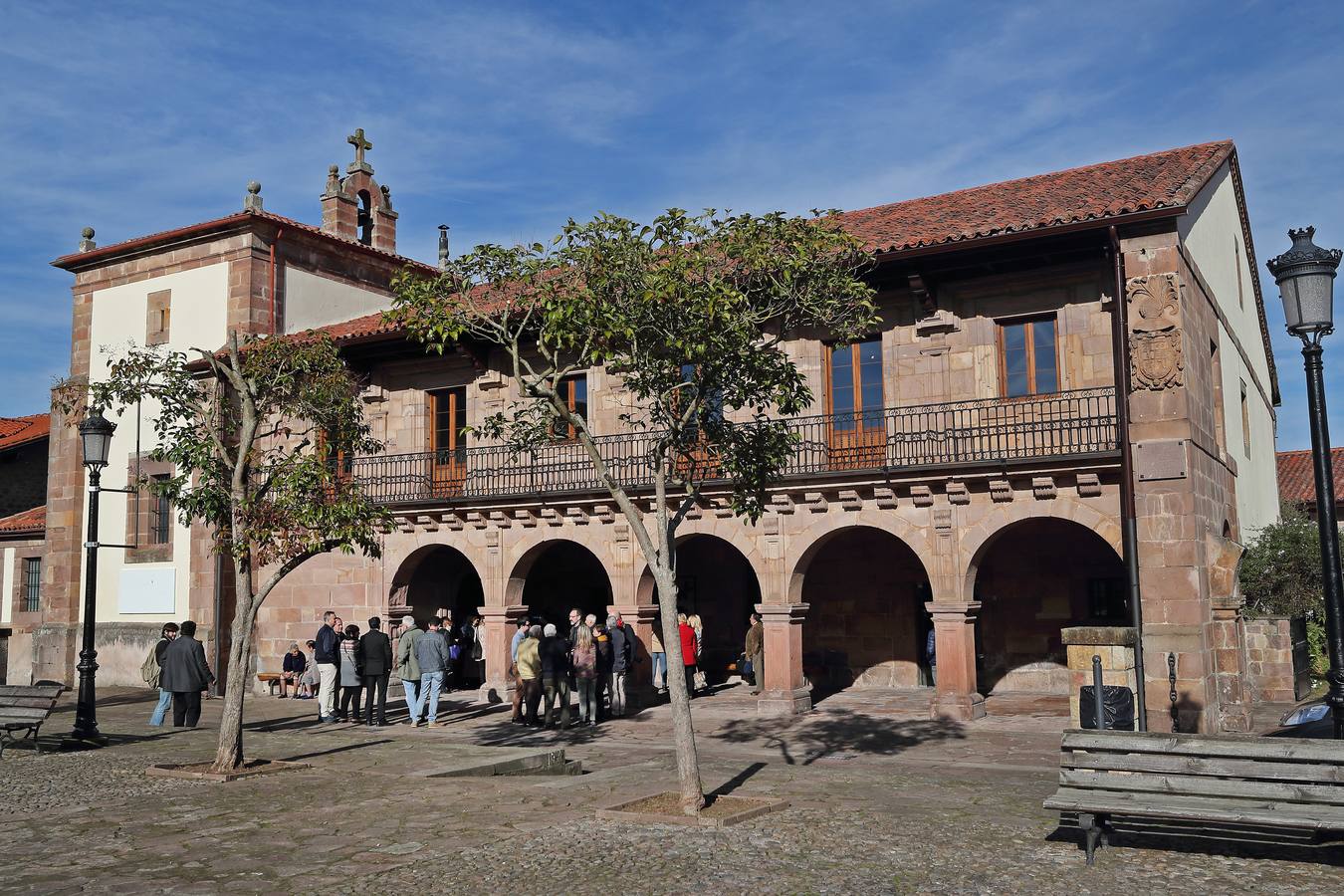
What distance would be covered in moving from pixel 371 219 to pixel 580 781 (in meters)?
19.6

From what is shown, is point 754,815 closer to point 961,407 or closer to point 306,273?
point 961,407

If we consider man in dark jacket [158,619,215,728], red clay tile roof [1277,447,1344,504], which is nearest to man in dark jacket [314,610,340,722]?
man in dark jacket [158,619,215,728]

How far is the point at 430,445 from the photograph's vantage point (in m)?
22.5

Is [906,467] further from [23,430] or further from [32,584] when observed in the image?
[23,430]

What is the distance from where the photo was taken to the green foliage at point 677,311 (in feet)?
32.5

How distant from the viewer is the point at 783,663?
17609 mm

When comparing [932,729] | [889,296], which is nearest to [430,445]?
[889,296]

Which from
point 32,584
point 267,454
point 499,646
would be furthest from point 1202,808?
point 32,584

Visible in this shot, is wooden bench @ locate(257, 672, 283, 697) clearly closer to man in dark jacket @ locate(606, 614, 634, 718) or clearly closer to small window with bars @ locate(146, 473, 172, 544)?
small window with bars @ locate(146, 473, 172, 544)

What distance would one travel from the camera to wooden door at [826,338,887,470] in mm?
17906

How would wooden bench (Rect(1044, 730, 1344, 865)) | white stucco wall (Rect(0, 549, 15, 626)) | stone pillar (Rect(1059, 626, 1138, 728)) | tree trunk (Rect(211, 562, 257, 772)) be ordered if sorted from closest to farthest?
wooden bench (Rect(1044, 730, 1344, 865)) → stone pillar (Rect(1059, 626, 1138, 728)) → tree trunk (Rect(211, 562, 257, 772)) → white stucco wall (Rect(0, 549, 15, 626))

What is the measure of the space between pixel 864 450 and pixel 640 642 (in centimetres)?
458

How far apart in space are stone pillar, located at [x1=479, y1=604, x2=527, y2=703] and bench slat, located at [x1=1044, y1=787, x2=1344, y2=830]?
13424mm

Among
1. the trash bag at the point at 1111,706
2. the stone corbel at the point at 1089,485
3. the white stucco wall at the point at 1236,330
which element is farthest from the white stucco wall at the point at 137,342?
the trash bag at the point at 1111,706
